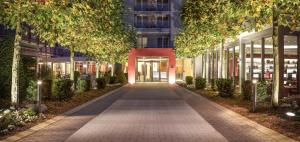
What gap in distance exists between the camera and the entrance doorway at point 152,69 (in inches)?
2832

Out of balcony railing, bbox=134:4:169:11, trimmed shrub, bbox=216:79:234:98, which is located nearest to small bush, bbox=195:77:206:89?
trimmed shrub, bbox=216:79:234:98

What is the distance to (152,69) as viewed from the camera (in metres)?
71.9

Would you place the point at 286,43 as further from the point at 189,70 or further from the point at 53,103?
the point at 189,70

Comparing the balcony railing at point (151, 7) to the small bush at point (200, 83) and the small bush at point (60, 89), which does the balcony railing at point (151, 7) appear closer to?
the small bush at point (200, 83)

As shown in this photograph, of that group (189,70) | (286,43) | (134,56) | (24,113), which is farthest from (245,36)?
(189,70)

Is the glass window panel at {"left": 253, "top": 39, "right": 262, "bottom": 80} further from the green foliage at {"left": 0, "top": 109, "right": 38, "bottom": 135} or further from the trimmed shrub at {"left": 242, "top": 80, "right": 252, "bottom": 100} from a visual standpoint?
the green foliage at {"left": 0, "top": 109, "right": 38, "bottom": 135}

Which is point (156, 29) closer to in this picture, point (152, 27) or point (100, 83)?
point (152, 27)

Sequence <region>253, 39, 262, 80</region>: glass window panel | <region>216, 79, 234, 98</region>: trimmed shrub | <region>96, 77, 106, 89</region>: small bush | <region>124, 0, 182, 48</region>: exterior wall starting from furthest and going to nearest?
<region>124, 0, 182, 48</region>: exterior wall, <region>96, 77, 106, 89</region>: small bush, <region>253, 39, 262, 80</region>: glass window panel, <region>216, 79, 234, 98</region>: trimmed shrub

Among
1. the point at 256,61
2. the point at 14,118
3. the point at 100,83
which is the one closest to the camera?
the point at 14,118

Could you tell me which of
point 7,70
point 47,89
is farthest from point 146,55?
point 7,70

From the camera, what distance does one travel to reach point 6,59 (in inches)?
888

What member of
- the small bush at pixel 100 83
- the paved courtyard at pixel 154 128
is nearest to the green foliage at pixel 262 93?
the paved courtyard at pixel 154 128

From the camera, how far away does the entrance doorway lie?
71938mm

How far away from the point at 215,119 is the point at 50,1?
7.08 metres
